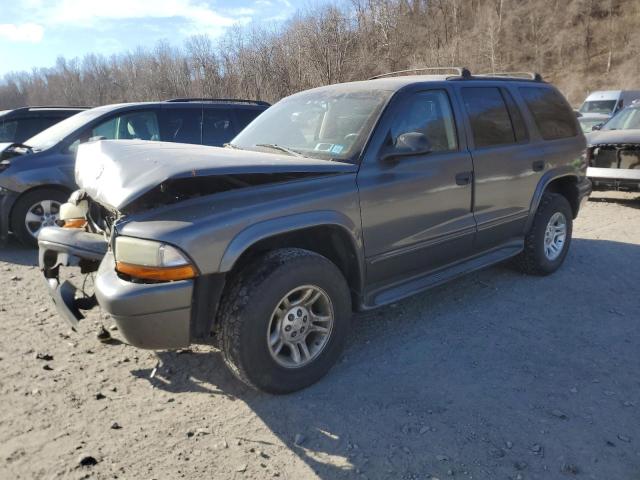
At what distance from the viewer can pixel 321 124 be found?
391 cm

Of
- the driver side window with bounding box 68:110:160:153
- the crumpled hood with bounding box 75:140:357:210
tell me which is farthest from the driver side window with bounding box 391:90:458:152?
the driver side window with bounding box 68:110:160:153

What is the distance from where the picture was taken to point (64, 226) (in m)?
3.83

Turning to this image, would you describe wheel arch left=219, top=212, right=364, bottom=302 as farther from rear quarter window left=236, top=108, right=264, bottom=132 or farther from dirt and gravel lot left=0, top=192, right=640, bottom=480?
rear quarter window left=236, top=108, right=264, bottom=132

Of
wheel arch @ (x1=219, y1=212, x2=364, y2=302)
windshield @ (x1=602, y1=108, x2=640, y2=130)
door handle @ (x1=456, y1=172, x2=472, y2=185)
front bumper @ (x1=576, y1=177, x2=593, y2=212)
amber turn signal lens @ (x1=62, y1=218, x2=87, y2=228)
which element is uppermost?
windshield @ (x1=602, y1=108, x2=640, y2=130)

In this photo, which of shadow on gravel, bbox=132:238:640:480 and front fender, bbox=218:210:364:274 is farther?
front fender, bbox=218:210:364:274

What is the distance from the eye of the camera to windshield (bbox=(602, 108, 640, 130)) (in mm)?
9370

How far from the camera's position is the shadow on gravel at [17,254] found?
6.04 meters

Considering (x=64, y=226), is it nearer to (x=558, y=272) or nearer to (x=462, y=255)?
(x=462, y=255)

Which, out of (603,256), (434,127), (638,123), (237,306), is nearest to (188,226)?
(237,306)

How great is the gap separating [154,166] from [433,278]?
224 cm

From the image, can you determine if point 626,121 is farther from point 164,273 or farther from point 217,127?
point 164,273

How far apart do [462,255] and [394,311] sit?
0.74 metres

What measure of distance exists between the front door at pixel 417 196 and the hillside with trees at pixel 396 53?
26.3 metres

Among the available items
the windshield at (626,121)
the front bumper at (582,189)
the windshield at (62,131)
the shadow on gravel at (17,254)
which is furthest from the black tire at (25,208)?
the windshield at (626,121)
